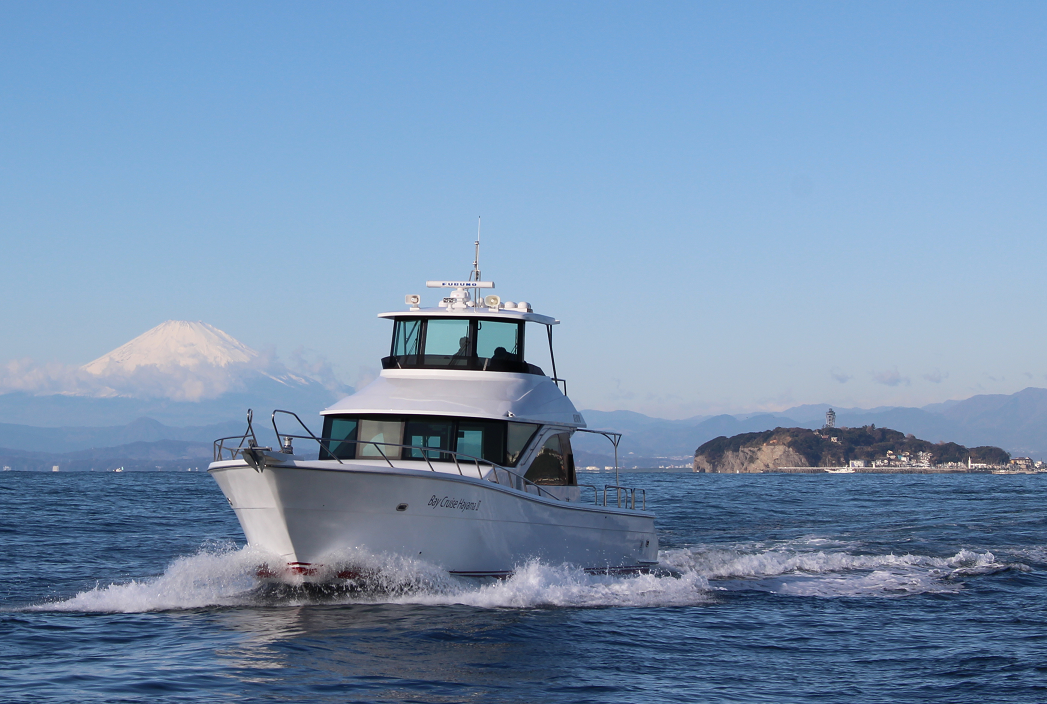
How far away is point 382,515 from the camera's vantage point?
42.4ft

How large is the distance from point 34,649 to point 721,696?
22.6 feet

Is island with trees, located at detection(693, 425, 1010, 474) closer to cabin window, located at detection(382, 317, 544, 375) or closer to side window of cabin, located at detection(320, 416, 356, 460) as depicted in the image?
cabin window, located at detection(382, 317, 544, 375)

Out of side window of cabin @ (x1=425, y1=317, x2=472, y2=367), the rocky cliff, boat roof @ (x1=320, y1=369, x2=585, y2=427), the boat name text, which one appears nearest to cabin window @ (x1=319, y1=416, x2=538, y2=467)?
boat roof @ (x1=320, y1=369, x2=585, y2=427)

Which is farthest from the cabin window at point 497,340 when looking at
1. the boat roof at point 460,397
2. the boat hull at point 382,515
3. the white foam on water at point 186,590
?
the white foam on water at point 186,590

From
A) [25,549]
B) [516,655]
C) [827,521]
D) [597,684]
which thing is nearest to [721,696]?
[597,684]

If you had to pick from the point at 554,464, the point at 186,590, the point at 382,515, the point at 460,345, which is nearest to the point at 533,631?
the point at 382,515

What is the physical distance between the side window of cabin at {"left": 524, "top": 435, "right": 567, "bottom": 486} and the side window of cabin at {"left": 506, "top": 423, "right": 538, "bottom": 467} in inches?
13.7

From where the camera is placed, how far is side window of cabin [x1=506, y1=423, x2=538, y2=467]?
49.6 feet

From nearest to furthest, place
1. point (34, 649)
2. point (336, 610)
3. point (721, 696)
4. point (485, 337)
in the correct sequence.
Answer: point (721, 696)
point (34, 649)
point (336, 610)
point (485, 337)

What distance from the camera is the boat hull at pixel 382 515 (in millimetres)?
12711

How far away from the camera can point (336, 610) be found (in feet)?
41.7

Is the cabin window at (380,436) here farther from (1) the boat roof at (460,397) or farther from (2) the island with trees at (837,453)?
(2) the island with trees at (837,453)

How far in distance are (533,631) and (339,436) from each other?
16.5ft

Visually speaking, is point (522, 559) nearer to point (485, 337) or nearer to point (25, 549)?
point (485, 337)
